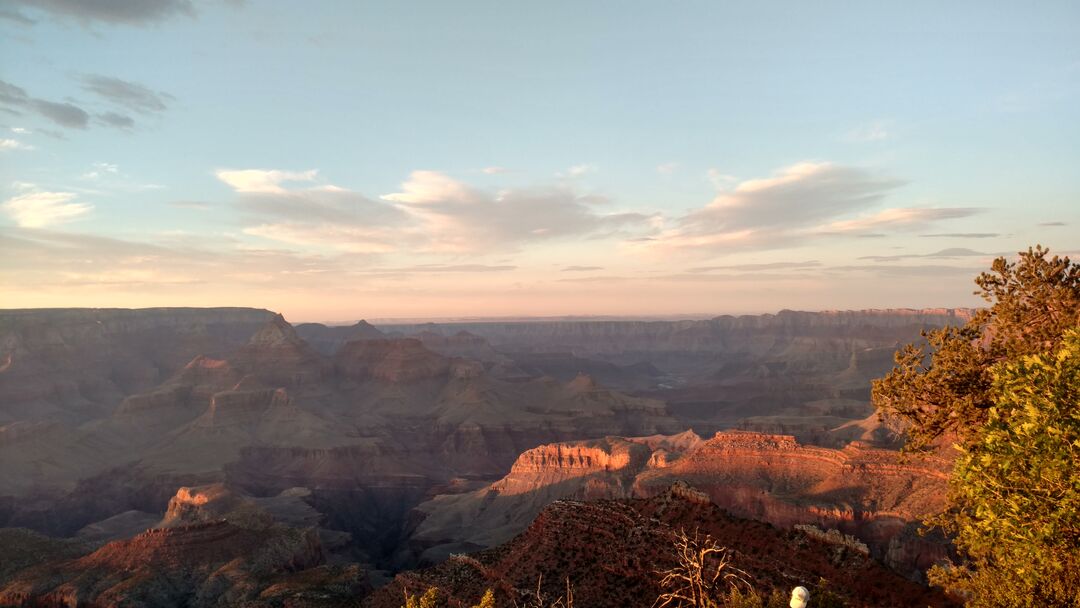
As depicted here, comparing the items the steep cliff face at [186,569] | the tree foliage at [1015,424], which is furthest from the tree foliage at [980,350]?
the steep cliff face at [186,569]

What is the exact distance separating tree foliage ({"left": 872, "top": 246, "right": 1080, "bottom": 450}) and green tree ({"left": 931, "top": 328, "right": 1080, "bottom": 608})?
348cm

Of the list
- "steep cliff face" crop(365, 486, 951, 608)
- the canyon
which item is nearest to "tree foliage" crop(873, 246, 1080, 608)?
"steep cliff face" crop(365, 486, 951, 608)

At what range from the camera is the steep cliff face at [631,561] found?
27141 millimetres

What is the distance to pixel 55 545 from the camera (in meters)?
75.0

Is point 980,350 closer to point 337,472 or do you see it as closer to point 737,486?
point 737,486

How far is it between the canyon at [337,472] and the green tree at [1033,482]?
75.7ft

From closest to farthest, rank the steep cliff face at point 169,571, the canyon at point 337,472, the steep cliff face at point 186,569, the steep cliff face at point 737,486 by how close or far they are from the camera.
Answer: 1. the steep cliff face at point 186,569
2. the steep cliff face at point 169,571
3. the steep cliff face at point 737,486
4. the canyon at point 337,472

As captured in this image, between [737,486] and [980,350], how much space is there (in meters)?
59.9

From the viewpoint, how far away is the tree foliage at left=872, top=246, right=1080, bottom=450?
19.0 meters

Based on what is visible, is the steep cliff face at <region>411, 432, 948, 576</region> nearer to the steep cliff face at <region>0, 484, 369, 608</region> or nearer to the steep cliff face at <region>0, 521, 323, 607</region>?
the steep cliff face at <region>0, 484, 369, 608</region>

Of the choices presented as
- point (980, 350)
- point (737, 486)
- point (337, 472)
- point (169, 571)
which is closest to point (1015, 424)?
point (980, 350)

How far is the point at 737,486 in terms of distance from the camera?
75.4 meters

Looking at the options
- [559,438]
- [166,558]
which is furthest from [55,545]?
[559,438]

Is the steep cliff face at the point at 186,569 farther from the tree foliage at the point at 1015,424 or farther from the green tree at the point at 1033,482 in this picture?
the green tree at the point at 1033,482
